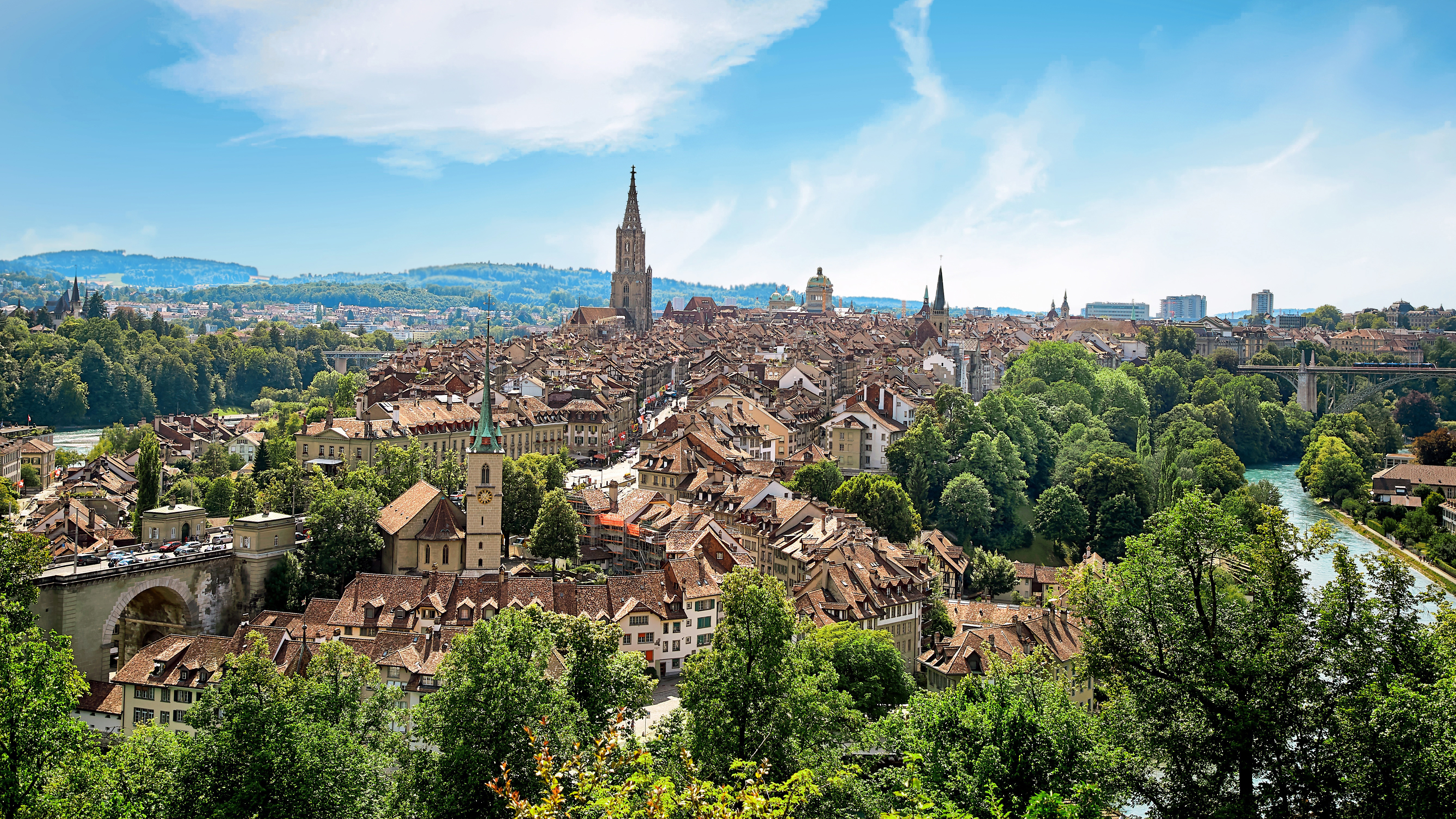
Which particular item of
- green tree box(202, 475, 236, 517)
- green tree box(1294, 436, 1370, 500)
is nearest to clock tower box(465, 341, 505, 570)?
green tree box(202, 475, 236, 517)

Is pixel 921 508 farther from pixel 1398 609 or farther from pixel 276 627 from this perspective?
pixel 1398 609

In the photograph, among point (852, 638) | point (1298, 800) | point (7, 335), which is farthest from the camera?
point (7, 335)

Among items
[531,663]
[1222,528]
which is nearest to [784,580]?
[531,663]

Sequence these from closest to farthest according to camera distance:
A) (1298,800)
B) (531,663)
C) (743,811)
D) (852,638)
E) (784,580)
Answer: (743,811), (1298,800), (531,663), (852,638), (784,580)

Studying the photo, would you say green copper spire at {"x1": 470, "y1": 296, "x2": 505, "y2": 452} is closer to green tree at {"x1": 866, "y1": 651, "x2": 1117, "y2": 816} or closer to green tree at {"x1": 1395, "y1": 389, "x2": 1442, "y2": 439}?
green tree at {"x1": 866, "y1": 651, "x2": 1117, "y2": 816}

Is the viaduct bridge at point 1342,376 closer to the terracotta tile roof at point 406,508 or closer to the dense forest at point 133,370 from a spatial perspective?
the terracotta tile roof at point 406,508

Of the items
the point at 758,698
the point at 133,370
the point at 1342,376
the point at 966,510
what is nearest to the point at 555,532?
the point at 758,698
